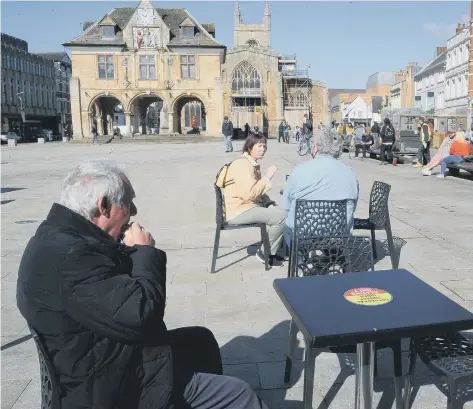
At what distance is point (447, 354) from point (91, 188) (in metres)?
1.86

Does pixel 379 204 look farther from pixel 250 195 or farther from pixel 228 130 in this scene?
pixel 228 130

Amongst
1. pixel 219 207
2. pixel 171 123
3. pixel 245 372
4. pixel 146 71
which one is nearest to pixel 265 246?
pixel 219 207

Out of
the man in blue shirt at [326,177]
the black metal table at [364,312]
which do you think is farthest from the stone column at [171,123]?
the black metal table at [364,312]

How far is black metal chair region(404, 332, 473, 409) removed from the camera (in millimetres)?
2191

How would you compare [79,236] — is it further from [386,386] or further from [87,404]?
[386,386]

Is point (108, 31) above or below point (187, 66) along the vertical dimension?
above

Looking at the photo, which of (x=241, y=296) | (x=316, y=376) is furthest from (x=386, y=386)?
(x=241, y=296)

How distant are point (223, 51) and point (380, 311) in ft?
165

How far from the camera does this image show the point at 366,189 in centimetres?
1178

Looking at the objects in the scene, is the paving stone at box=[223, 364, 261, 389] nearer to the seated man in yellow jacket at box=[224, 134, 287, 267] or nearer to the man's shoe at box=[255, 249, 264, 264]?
the seated man in yellow jacket at box=[224, 134, 287, 267]

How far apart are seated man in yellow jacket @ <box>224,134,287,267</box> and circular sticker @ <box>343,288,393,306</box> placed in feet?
9.79

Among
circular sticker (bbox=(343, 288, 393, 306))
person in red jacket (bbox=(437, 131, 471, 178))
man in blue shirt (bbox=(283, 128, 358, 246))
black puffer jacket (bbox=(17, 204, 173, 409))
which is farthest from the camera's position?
person in red jacket (bbox=(437, 131, 471, 178))

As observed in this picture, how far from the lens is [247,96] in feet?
172

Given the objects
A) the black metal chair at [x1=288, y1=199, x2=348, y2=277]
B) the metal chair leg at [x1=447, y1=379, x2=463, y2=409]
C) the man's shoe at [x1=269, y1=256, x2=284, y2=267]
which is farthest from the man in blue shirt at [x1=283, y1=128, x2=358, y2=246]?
the metal chair leg at [x1=447, y1=379, x2=463, y2=409]
